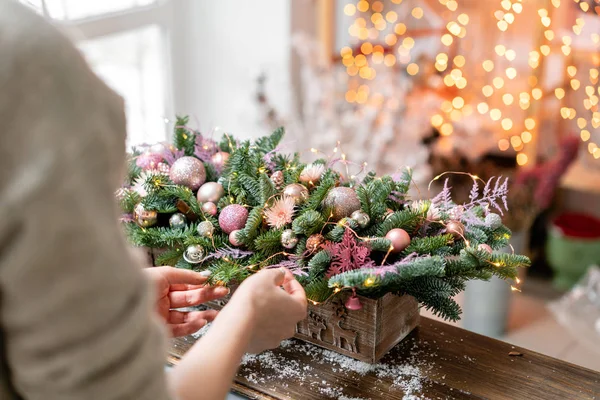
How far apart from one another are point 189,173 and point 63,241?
2.26 feet

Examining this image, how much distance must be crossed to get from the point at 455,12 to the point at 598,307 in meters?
1.29

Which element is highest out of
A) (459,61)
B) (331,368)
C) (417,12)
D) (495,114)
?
(417,12)

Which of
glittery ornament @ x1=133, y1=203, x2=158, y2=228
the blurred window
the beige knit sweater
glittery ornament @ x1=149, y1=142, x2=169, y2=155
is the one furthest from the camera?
the blurred window

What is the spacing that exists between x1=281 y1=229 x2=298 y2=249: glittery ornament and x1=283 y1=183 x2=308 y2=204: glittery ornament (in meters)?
0.06

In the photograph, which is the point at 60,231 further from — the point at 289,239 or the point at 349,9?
the point at 349,9

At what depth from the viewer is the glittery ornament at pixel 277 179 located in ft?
3.44

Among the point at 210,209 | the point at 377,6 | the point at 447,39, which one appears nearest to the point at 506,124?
the point at 447,39

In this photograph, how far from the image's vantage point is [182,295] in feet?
2.99

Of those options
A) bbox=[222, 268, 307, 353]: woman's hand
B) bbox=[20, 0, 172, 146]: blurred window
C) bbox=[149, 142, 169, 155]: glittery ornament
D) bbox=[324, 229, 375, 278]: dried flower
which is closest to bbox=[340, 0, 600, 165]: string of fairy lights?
bbox=[20, 0, 172, 146]: blurred window

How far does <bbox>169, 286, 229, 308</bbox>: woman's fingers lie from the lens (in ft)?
2.98

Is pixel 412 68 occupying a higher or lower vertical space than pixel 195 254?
higher

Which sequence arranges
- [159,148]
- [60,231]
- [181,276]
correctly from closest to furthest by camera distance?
[60,231], [181,276], [159,148]

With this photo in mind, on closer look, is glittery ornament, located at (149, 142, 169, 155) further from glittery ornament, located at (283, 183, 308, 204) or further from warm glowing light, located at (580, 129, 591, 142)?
warm glowing light, located at (580, 129, 591, 142)

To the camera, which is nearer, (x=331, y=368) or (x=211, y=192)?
(x=331, y=368)
